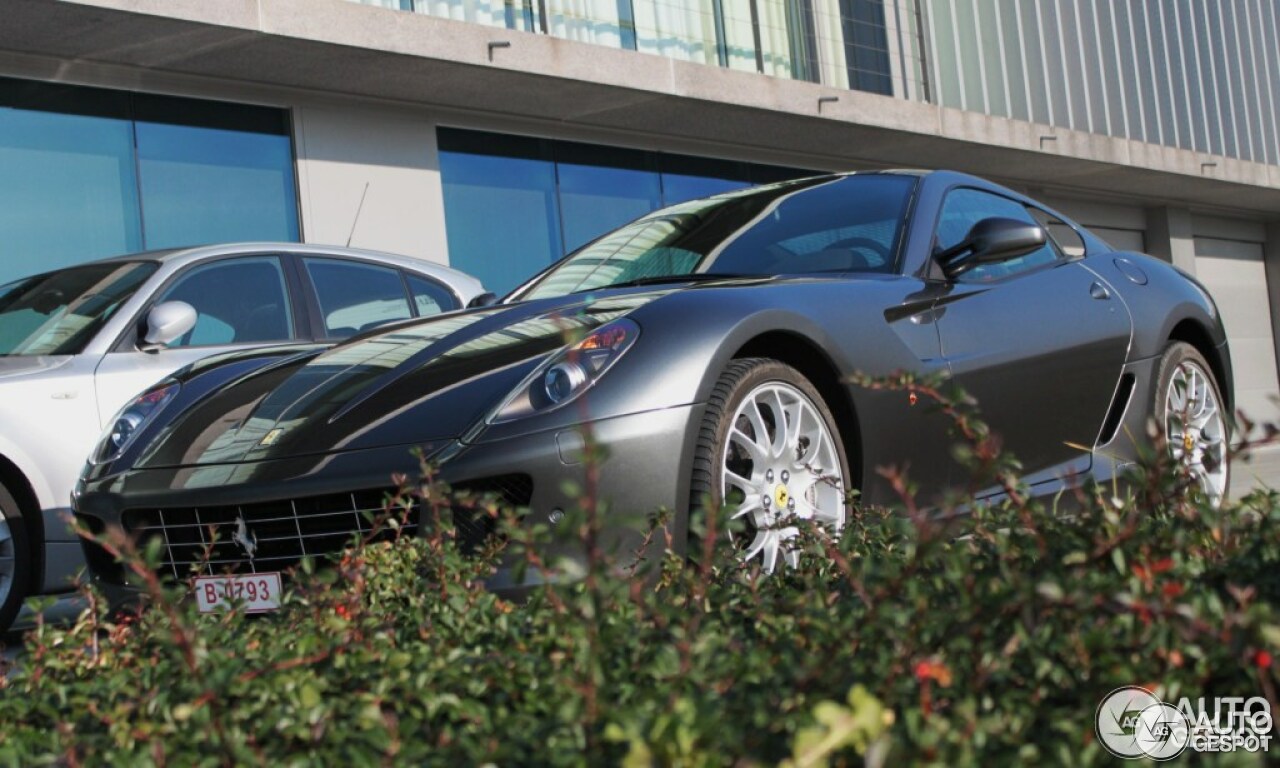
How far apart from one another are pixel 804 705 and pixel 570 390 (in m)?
2.01

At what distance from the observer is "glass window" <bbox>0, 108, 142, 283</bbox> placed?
434 inches

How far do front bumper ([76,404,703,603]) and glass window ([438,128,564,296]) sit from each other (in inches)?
408

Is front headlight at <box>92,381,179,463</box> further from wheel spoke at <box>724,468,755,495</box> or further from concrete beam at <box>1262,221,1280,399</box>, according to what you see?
concrete beam at <box>1262,221,1280,399</box>

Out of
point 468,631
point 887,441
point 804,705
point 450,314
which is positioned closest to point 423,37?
point 450,314

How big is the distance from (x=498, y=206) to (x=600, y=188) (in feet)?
4.98

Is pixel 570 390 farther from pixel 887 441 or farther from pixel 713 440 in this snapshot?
pixel 887 441

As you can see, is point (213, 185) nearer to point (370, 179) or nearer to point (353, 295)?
point (370, 179)

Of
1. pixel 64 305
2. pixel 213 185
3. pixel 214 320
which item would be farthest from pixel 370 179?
pixel 64 305

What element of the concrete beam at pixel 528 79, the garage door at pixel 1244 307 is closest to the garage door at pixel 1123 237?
the garage door at pixel 1244 307

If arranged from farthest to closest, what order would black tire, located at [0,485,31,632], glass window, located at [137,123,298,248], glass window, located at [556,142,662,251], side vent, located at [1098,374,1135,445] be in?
glass window, located at [556,142,662,251]
glass window, located at [137,123,298,248]
black tire, located at [0,485,31,632]
side vent, located at [1098,374,1135,445]

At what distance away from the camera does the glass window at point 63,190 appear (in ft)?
36.2

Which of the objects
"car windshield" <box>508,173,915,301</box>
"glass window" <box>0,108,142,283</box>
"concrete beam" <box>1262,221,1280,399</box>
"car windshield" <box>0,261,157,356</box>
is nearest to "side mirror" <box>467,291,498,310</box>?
"car windshield" <box>508,173,915,301</box>

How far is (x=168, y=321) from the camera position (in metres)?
6.09

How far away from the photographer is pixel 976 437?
2.02 meters
